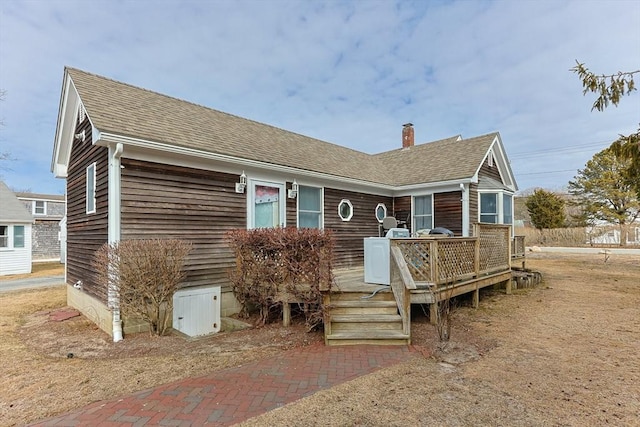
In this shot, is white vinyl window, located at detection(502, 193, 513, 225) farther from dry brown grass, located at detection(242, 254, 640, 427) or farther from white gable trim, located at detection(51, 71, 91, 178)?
white gable trim, located at detection(51, 71, 91, 178)

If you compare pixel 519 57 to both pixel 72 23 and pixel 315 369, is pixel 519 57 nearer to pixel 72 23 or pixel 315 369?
pixel 315 369

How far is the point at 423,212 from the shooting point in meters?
12.3

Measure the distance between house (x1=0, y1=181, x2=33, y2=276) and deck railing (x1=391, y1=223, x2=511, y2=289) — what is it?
20497mm

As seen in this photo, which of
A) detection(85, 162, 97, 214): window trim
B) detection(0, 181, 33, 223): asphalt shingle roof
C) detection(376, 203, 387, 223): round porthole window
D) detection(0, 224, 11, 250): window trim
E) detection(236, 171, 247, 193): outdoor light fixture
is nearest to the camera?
detection(85, 162, 97, 214): window trim

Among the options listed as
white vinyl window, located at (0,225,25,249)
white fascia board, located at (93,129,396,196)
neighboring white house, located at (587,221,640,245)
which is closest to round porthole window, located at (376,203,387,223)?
white fascia board, located at (93,129,396,196)

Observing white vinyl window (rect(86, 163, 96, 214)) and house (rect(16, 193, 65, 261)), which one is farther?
house (rect(16, 193, 65, 261))

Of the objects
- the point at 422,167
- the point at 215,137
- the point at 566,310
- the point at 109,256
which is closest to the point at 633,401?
the point at 566,310

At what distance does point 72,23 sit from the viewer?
10.1 meters

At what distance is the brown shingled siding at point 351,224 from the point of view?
418 inches

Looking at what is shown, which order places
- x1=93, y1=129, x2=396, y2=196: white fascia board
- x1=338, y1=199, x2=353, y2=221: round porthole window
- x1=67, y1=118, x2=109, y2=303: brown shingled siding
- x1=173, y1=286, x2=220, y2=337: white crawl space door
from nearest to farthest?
x1=93, y1=129, x2=396, y2=196: white fascia board → x1=67, y1=118, x2=109, y2=303: brown shingled siding → x1=173, y1=286, x2=220, y2=337: white crawl space door → x1=338, y1=199, x2=353, y2=221: round porthole window

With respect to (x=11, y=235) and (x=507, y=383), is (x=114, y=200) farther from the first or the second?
(x=11, y=235)

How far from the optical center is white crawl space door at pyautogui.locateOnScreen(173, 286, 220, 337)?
6938 mm

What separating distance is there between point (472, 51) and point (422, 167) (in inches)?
174

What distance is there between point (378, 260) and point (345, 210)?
4.32 m
